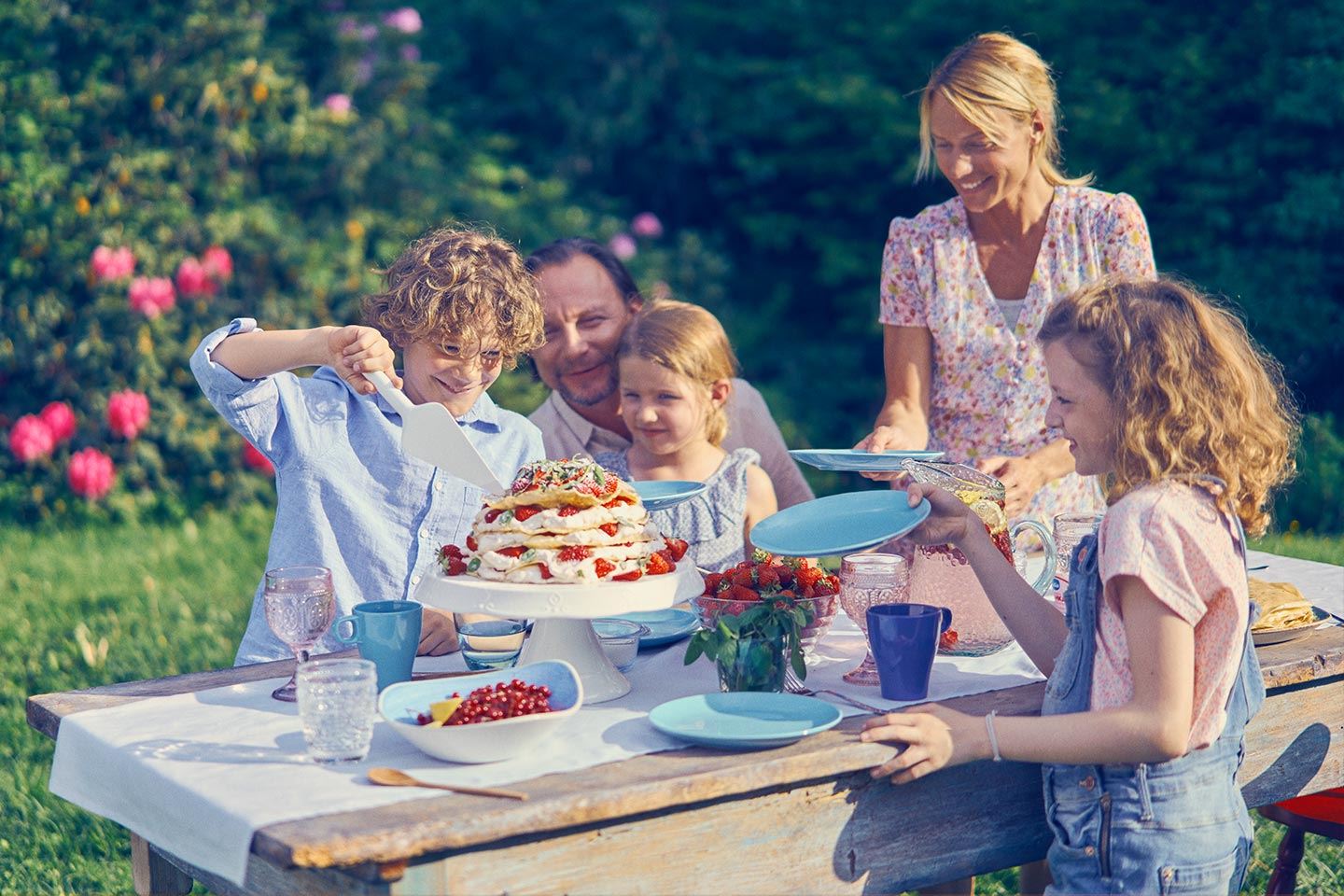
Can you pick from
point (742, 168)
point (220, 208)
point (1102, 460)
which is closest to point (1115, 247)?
point (1102, 460)

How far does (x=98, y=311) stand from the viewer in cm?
769

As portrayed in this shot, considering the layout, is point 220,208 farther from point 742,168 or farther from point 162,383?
point 742,168

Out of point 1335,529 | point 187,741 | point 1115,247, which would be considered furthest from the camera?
point 1335,529

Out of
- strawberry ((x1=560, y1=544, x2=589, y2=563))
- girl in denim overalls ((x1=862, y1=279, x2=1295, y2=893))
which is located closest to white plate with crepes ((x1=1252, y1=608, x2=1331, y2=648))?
girl in denim overalls ((x1=862, y1=279, x2=1295, y2=893))

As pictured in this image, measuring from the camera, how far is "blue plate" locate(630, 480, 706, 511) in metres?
3.22

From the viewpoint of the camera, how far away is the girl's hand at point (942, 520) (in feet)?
9.17

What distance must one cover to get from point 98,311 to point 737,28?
15.1 ft

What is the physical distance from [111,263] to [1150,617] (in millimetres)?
6325

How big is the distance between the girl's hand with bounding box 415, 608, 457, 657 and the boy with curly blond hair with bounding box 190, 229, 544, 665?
0.24 meters

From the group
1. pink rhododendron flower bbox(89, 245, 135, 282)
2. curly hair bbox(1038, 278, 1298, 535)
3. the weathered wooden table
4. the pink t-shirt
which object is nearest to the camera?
the weathered wooden table

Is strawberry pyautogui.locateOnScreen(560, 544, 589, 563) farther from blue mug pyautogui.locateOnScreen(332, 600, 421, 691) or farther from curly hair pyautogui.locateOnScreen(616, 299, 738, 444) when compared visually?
curly hair pyautogui.locateOnScreen(616, 299, 738, 444)

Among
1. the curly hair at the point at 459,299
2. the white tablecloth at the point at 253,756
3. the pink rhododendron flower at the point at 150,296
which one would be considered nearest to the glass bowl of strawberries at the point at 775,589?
the white tablecloth at the point at 253,756

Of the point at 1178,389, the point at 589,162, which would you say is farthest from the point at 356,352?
the point at 589,162

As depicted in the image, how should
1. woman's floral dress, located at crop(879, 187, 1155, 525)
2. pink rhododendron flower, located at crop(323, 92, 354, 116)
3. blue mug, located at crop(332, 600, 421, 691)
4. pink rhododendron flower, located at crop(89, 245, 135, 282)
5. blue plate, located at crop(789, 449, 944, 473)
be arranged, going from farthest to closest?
1. pink rhododendron flower, located at crop(323, 92, 354, 116)
2. pink rhododendron flower, located at crop(89, 245, 135, 282)
3. woman's floral dress, located at crop(879, 187, 1155, 525)
4. blue plate, located at crop(789, 449, 944, 473)
5. blue mug, located at crop(332, 600, 421, 691)
